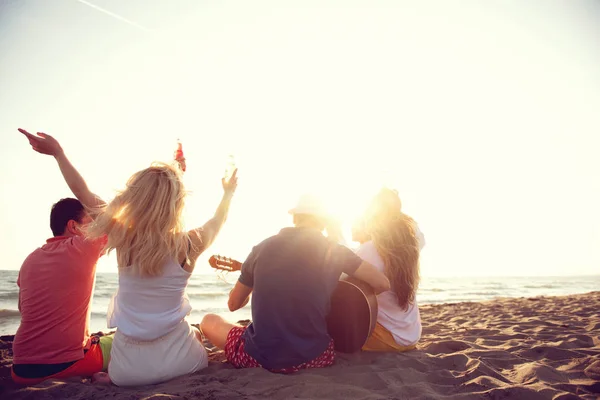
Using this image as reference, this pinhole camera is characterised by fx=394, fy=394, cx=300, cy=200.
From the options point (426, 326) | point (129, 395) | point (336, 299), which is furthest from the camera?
point (426, 326)

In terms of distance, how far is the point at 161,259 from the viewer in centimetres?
292

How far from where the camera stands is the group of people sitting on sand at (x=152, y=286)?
9.66 feet

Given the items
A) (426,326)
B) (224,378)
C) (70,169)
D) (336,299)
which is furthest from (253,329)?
(426,326)

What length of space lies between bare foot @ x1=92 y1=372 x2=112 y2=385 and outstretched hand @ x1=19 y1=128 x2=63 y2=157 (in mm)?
1833

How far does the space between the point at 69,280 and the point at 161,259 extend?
0.82 m

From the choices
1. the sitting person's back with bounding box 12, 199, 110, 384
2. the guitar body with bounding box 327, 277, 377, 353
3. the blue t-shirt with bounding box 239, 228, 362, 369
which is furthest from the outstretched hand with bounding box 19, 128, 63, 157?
the guitar body with bounding box 327, 277, 377, 353

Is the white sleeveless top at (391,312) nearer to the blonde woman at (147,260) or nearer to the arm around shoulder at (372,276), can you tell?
the arm around shoulder at (372,276)

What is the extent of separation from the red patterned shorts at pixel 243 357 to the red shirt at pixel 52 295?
1.28 meters

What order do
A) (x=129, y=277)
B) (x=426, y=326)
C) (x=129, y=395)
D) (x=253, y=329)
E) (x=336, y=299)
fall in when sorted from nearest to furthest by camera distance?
1. (x=129, y=395)
2. (x=129, y=277)
3. (x=253, y=329)
4. (x=336, y=299)
5. (x=426, y=326)

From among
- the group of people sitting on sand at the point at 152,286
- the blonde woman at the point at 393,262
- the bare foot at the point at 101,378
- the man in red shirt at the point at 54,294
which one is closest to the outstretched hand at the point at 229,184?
the group of people sitting on sand at the point at 152,286

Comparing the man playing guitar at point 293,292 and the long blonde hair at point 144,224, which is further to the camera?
the man playing guitar at point 293,292

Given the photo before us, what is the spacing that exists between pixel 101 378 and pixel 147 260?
1195 mm

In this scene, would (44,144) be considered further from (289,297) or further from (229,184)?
(289,297)

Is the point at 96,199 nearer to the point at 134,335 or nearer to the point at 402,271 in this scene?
the point at 134,335
